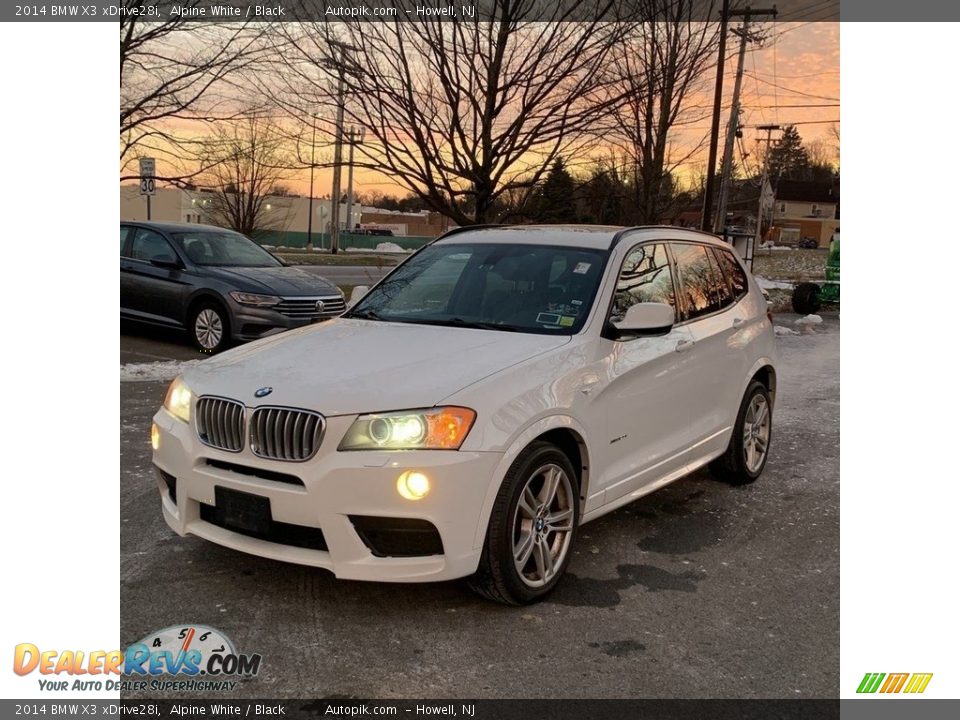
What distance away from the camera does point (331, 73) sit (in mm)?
9523

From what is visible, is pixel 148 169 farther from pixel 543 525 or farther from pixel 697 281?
pixel 543 525

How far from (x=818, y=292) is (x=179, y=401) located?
18463 mm

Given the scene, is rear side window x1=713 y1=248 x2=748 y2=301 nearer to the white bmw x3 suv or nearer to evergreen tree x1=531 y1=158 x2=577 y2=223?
the white bmw x3 suv

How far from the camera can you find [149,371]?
9398mm

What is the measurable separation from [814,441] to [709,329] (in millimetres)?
2576

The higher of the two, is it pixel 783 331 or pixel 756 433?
pixel 756 433

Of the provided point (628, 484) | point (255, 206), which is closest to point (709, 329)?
point (628, 484)

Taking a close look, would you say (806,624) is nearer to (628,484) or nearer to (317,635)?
(628,484)

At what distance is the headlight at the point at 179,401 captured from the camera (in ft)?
13.1

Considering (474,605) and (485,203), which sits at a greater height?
(485,203)

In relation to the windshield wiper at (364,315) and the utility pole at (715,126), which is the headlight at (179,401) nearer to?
the windshield wiper at (364,315)

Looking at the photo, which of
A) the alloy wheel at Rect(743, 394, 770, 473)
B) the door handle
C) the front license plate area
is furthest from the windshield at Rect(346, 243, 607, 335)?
the alloy wheel at Rect(743, 394, 770, 473)

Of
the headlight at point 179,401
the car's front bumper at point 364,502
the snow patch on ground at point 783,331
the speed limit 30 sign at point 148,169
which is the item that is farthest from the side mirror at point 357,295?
the snow patch on ground at point 783,331

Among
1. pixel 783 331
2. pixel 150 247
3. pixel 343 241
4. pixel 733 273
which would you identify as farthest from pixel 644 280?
pixel 343 241
